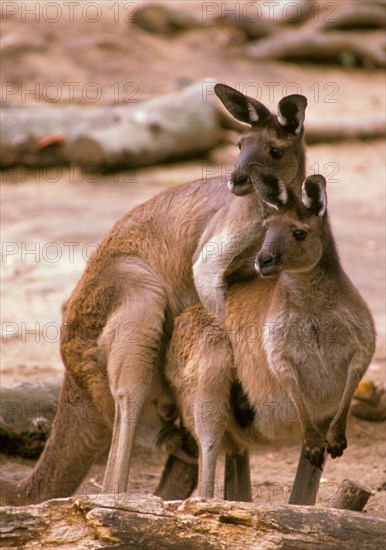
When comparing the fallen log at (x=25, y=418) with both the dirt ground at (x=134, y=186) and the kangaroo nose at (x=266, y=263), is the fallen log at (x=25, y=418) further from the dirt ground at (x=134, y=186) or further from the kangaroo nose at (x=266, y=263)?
the kangaroo nose at (x=266, y=263)

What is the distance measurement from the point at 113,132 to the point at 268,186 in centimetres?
767

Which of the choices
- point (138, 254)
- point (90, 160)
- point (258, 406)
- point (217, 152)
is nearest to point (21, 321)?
point (138, 254)

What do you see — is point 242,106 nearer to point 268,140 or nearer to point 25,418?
point 268,140

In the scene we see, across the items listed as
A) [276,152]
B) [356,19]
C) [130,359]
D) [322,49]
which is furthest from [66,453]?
[356,19]

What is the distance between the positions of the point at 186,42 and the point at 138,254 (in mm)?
11801

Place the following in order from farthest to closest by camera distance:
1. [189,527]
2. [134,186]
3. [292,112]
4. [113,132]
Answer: [113,132], [134,186], [292,112], [189,527]

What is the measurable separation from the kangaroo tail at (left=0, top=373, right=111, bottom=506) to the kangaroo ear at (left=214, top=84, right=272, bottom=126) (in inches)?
A: 65.4

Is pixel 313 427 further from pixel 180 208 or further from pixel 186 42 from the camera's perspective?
pixel 186 42

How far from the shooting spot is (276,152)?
5.38m

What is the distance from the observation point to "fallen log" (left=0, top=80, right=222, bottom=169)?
39.9 ft

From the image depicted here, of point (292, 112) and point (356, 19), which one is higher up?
point (356, 19)

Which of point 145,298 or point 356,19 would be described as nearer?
point 145,298

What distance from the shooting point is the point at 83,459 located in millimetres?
A: 5535

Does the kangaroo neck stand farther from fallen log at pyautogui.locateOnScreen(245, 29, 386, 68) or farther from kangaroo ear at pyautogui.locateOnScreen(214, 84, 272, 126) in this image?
fallen log at pyautogui.locateOnScreen(245, 29, 386, 68)
